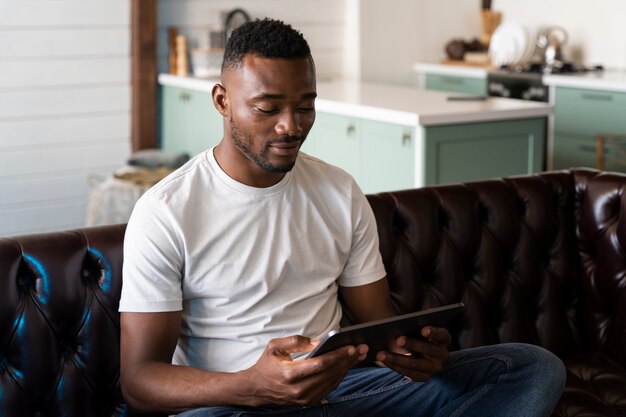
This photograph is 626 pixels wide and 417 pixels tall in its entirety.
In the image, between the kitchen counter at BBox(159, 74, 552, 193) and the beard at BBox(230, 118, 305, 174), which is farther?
the kitchen counter at BBox(159, 74, 552, 193)

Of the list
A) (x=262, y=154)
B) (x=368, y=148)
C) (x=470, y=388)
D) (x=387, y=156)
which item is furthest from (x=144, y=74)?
(x=470, y=388)

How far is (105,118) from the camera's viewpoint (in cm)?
542

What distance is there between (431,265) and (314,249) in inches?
21.1

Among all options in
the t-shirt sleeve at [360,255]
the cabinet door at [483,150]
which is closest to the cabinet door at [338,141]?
the cabinet door at [483,150]

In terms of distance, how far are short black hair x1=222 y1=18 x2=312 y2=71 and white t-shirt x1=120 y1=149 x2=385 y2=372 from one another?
0.72 feet

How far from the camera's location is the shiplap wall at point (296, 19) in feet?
18.4

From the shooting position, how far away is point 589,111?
492 cm

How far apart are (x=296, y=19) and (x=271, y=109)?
4.22 meters

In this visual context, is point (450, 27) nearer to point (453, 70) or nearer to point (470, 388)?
point (453, 70)

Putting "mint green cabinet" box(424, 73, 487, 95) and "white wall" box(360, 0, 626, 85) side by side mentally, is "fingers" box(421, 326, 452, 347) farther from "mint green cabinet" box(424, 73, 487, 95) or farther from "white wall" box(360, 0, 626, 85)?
"white wall" box(360, 0, 626, 85)

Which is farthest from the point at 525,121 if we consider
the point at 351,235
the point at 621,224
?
the point at 351,235

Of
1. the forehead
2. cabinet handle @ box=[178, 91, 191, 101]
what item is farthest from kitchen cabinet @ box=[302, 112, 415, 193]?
the forehead

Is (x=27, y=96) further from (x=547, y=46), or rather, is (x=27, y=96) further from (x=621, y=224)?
(x=621, y=224)

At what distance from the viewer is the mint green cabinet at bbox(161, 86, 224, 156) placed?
521 centimetres
